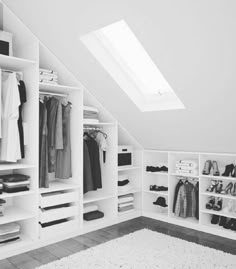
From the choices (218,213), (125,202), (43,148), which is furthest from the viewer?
(125,202)

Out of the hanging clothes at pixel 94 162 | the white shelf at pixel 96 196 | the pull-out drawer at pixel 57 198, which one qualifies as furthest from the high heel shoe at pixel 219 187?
the pull-out drawer at pixel 57 198

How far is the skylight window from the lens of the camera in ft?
9.73

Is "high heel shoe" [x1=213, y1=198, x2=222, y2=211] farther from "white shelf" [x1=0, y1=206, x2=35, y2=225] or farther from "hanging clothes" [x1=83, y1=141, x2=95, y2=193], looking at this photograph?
"white shelf" [x1=0, y1=206, x2=35, y2=225]

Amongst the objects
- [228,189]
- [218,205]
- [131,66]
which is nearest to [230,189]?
[228,189]

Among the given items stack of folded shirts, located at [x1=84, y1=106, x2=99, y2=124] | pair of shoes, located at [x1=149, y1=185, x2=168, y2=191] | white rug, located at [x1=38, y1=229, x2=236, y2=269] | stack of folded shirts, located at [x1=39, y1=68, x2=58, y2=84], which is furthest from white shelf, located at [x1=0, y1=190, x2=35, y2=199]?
pair of shoes, located at [x1=149, y1=185, x2=168, y2=191]

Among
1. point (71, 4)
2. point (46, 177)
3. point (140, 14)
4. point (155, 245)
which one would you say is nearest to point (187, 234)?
point (155, 245)

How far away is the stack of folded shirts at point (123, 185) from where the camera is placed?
13.4 feet

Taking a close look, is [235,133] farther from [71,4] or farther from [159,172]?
A: [71,4]

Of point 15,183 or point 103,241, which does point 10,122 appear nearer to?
point 15,183

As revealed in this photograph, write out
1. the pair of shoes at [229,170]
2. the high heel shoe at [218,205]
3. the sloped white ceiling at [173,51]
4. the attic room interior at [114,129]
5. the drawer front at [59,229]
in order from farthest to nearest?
the high heel shoe at [218,205]
the pair of shoes at [229,170]
the drawer front at [59,229]
the attic room interior at [114,129]
the sloped white ceiling at [173,51]

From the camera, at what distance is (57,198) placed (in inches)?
127

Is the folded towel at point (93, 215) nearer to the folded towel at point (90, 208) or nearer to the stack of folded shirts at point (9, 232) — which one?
the folded towel at point (90, 208)

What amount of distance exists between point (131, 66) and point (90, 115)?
2.77ft

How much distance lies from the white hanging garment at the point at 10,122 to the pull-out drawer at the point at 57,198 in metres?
0.56
